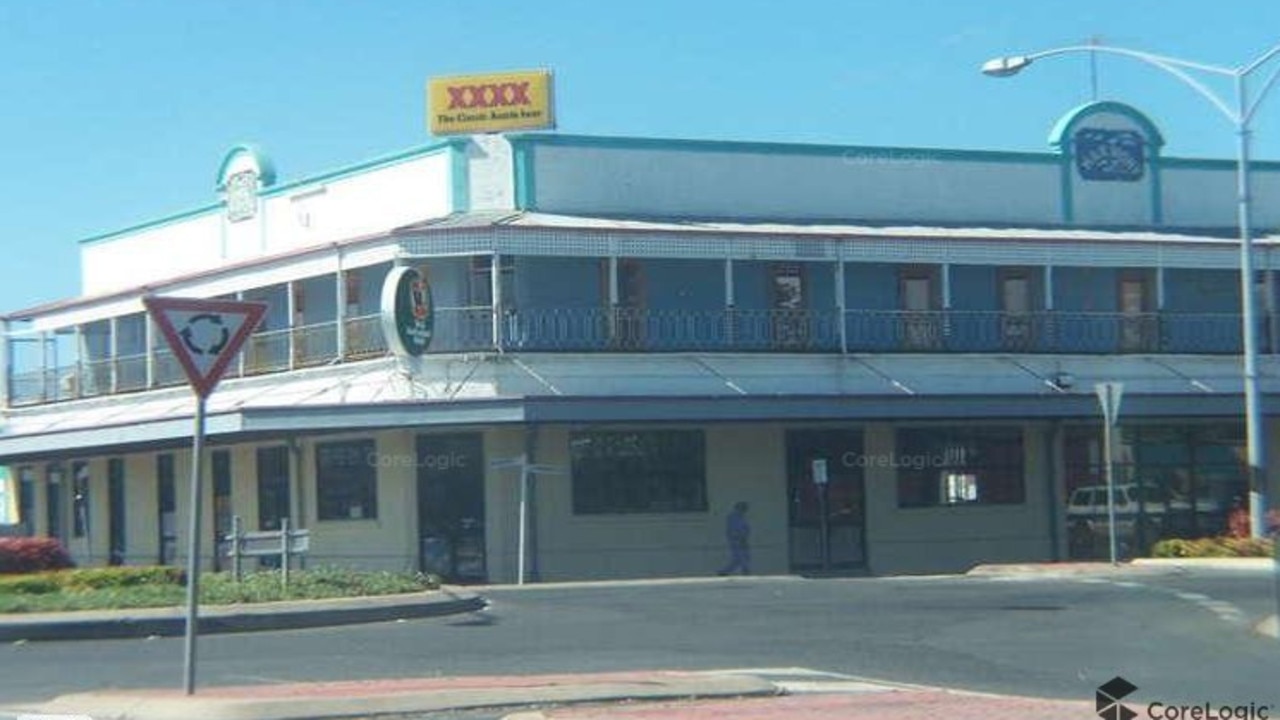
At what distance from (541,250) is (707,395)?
373 centimetres

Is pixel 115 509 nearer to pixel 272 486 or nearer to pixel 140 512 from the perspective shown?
pixel 140 512

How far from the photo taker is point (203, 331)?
14594mm

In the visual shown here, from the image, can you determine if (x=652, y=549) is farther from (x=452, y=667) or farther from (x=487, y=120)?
(x=452, y=667)

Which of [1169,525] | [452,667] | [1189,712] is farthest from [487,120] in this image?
[1189,712]

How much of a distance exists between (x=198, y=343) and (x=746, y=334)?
2279 cm

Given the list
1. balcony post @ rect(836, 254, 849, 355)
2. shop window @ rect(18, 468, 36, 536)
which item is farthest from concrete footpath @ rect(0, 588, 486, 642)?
shop window @ rect(18, 468, 36, 536)

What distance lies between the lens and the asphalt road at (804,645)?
16719 mm

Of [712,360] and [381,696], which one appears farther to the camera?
[712,360]

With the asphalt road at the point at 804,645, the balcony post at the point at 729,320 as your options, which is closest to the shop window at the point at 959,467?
the balcony post at the point at 729,320

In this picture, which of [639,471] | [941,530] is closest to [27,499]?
[639,471]

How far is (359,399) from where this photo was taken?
35.7 meters

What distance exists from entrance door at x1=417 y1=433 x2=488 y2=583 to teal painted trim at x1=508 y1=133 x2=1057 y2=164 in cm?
575

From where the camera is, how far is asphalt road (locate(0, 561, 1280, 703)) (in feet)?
54.9

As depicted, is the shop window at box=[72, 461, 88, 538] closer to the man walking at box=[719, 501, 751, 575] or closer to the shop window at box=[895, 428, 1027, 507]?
the man walking at box=[719, 501, 751, 575]
